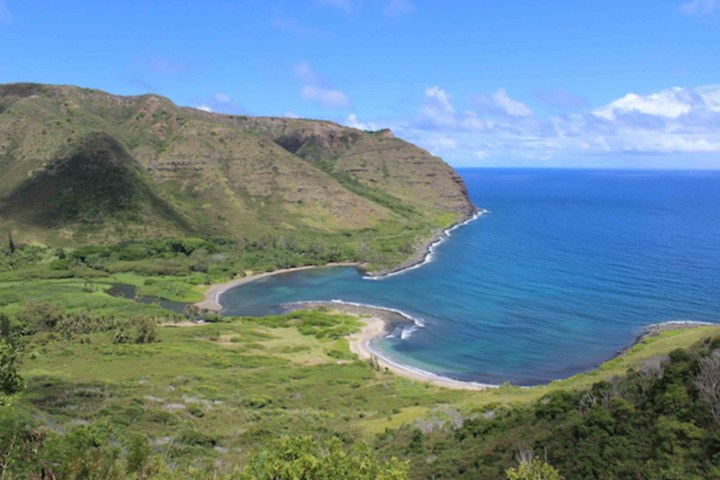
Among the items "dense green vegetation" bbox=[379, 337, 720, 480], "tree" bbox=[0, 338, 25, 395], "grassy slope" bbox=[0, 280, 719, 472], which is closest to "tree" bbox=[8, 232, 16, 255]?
"grassy slope" bbox=[0, 280, 719, 472]

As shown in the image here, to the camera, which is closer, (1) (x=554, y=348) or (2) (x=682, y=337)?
(2) (x=682, y=337)

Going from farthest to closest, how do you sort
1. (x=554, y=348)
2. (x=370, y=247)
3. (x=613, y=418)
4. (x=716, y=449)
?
(x=370, y=247)
(x=554, y=348)
(x=613, y=418)
(x=716, y=449)

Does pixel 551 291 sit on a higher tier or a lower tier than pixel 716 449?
lower

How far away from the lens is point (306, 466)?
21.2 m

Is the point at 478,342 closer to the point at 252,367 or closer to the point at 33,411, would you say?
the point at 252,367

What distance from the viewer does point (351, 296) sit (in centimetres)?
12606

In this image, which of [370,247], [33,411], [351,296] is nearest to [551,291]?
[351,296]

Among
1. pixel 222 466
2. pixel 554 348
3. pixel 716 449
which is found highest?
pixel 716 449

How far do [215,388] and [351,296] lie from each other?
217ft

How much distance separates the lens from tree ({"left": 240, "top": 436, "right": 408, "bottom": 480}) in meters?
20.9

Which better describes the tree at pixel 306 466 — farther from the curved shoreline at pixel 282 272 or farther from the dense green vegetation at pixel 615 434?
the curved shoreline at pixel 282 272

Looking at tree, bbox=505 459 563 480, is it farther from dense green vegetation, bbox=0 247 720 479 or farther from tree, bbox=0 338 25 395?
tree, bbox=0 338 25 395

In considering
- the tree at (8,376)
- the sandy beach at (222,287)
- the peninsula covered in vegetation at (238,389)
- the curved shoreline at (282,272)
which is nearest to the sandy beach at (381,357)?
the peninsula covered in vegetation at (238,389)

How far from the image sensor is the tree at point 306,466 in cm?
2092
